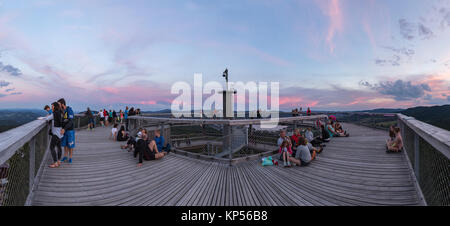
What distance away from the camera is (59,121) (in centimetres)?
478

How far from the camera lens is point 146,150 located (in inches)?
228

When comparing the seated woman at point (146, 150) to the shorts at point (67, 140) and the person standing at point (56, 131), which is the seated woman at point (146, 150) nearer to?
the shorts at point (67, 140)

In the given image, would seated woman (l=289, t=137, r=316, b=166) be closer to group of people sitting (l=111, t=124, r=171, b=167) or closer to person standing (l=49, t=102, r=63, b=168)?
group of people sitting (l=111, t=124, r=171, b=167)

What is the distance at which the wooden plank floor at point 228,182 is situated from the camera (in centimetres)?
364

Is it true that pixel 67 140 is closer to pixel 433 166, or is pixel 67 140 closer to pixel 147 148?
pixel 147 148

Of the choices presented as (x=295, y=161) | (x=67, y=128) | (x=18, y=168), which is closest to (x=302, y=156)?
(x=295, y=161)

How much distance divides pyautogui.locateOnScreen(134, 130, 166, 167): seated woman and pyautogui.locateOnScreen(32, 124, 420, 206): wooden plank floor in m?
0.21

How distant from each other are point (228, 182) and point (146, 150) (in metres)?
3.08

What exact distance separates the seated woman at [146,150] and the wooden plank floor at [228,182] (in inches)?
8.1

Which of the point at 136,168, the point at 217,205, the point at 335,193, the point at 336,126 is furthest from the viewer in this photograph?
the point at 336,126

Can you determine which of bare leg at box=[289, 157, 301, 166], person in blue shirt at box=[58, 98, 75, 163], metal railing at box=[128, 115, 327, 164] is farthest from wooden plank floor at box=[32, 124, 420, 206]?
metal railing at box=[128, 115, 327, 164]
